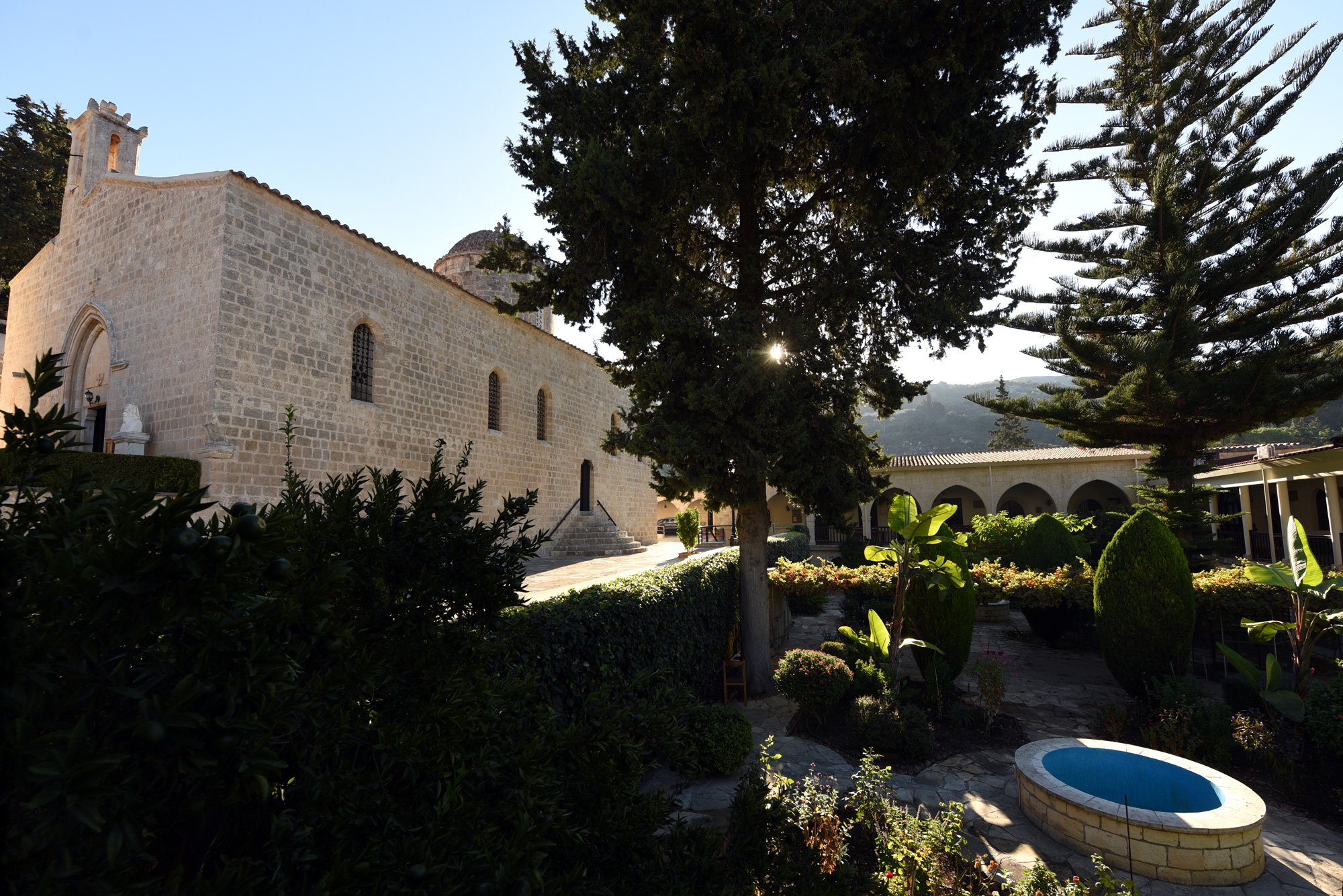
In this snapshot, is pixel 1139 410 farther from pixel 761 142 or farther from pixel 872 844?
pixel 872 844

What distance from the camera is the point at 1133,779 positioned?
523cm

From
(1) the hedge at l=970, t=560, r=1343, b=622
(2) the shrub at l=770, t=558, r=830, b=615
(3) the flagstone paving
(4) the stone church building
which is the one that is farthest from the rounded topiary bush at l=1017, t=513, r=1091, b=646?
(4) the stone church building

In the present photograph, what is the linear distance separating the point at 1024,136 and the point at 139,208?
48.7 ft

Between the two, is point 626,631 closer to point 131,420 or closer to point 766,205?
point 766,205

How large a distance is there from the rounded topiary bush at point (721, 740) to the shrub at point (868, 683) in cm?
202

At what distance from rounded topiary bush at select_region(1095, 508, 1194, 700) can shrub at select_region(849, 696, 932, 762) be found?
2702 millimetres

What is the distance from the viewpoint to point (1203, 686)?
7.79 meters

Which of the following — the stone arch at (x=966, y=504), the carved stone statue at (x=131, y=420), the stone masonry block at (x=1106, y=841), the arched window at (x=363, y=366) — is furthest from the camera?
the stone arch at (x=966, y=504)

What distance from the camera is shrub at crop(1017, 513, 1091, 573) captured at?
12.4 m

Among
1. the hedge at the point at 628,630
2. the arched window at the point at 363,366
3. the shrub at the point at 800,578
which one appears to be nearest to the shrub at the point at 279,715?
the hedge at the point at 628,630

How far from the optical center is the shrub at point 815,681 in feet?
22.9

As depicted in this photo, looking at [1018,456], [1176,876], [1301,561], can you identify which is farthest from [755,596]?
[1018,456]

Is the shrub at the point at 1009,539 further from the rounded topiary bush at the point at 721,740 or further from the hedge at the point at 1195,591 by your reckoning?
the rounded topiary bush at the point at 721,740

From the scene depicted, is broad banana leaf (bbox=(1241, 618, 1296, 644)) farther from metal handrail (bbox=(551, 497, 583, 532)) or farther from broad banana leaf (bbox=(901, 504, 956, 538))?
metal handrail (bbox=(551, 497, 583, 532))
